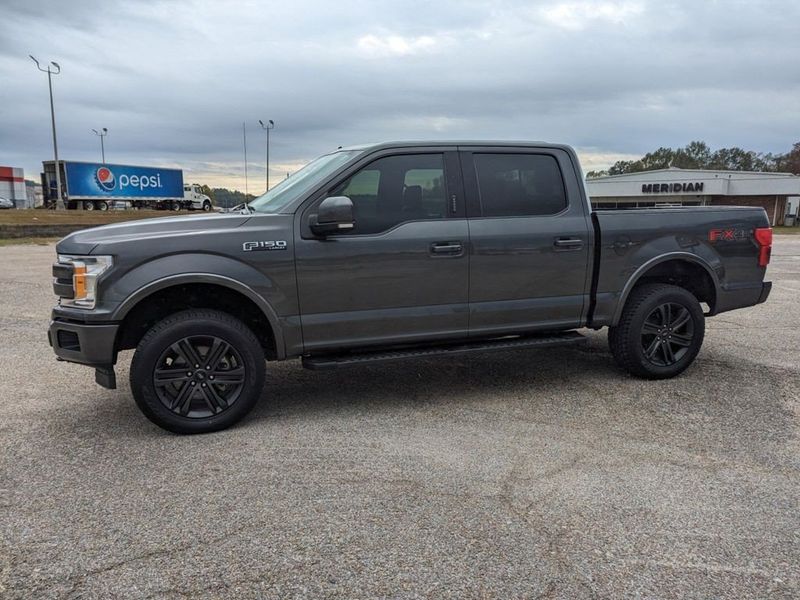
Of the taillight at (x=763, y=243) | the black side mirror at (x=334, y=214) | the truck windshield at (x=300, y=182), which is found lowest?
the taillight at (x=763, y=243)

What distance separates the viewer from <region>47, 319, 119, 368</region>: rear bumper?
13.2 feet

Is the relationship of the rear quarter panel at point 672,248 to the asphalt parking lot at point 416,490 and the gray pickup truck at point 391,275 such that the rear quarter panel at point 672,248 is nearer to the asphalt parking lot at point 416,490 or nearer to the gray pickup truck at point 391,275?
the gray pickup truck at point 391,275

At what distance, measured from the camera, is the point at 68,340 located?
4141mm

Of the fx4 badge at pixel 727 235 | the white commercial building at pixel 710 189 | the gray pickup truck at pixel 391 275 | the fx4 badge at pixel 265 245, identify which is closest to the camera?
the gray pickup truck at pixel 391 275

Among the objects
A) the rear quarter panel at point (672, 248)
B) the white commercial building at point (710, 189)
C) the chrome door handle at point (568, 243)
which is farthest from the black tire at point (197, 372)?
the white commercial building at point (710, 189)

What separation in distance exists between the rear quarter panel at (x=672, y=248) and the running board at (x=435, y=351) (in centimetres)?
45

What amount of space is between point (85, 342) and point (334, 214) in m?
1.80

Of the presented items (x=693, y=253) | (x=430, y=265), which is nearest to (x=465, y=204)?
(x=430, y=265)

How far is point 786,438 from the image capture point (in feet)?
13.8

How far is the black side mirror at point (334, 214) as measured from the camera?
420cm

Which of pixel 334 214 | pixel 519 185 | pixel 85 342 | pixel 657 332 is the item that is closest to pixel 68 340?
pixel 85 342

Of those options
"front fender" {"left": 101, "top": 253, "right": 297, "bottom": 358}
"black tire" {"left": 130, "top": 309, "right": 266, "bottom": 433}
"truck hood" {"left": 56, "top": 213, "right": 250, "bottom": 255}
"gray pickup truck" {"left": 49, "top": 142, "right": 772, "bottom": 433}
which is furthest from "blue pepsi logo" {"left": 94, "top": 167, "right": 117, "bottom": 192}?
"black tire" {"left": 130, "top": 309, "right": 266, "bottom": 433}

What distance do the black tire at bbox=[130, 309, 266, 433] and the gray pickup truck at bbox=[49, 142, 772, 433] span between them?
0.01 metres

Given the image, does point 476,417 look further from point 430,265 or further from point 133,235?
point 133,235
